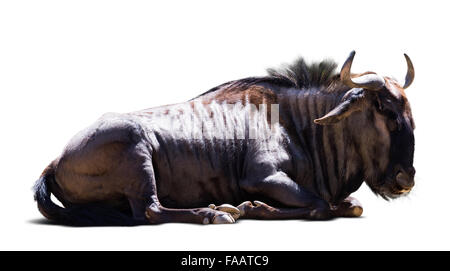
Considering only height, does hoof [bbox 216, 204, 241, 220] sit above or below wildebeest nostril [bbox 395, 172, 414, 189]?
below

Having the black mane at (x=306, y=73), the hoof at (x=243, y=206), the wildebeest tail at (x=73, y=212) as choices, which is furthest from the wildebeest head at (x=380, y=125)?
the wildebeest tail at (x=73, y=212)

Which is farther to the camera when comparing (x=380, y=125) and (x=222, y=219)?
(x=380, y=125)

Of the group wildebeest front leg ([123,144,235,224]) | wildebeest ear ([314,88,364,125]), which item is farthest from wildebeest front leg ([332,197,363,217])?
wildebeest front leg ([123,144,235,224])

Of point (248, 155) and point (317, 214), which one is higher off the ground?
point (248, 155)

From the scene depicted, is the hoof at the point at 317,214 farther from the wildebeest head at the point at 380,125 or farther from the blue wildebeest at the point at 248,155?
the wildebeest head at the point at 380,125

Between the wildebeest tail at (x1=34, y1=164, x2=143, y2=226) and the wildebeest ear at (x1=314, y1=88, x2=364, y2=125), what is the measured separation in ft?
8.26

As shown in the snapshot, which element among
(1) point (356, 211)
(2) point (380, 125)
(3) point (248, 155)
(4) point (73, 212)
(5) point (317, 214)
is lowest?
(1) point (356, 211)

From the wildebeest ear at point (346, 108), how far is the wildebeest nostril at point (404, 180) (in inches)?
36.7

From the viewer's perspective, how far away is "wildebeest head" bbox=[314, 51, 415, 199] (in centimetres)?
1119

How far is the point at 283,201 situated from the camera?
11.0 meters

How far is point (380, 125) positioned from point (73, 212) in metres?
3.75

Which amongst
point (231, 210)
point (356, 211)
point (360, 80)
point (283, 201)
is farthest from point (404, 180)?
point (231, 210)

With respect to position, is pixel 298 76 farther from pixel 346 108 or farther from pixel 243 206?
pixel 243 206

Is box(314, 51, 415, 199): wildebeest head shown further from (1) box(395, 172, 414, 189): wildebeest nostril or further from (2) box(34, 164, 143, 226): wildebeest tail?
(2) box(34, 164, 143, 226): wildebeest tail
